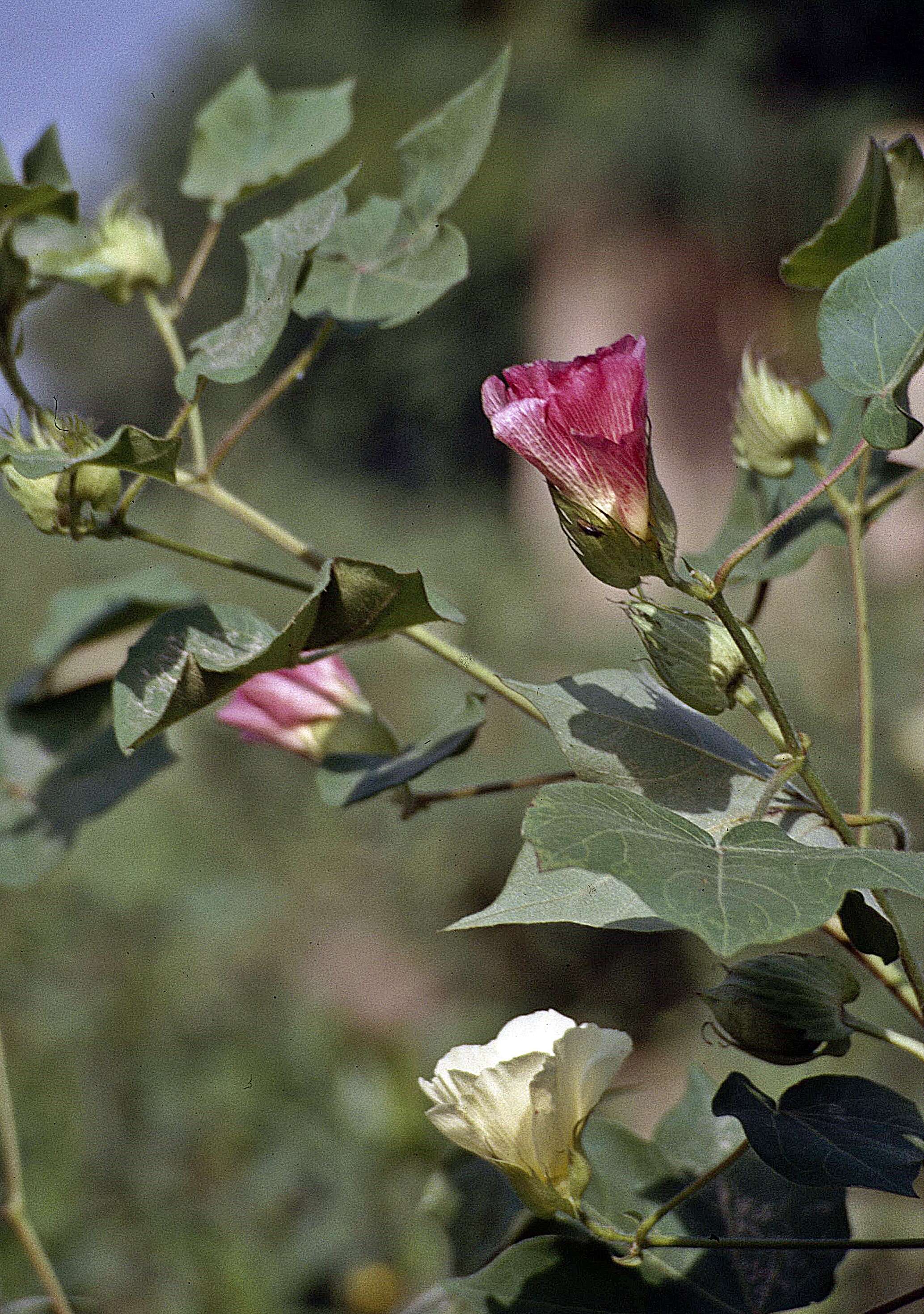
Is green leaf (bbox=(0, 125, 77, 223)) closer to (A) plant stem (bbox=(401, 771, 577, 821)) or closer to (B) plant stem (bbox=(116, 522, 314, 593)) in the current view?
(B) plant stem (bbox=(116, 522, 314, 593))

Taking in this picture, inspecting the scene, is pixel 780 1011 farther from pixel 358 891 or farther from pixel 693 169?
pixel 693 169

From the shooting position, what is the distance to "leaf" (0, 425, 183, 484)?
0.27m

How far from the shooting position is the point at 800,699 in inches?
73.7

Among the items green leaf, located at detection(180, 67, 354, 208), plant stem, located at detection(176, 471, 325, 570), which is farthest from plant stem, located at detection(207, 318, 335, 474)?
green leaf, located at detection(180, 67, 354, 208)

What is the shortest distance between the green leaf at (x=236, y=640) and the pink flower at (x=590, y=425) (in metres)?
0.05

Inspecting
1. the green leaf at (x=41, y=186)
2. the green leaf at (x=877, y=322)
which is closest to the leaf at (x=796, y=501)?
the green leaf at (x=877, y=322)

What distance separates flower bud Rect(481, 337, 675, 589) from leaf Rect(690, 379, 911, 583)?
0.48ft

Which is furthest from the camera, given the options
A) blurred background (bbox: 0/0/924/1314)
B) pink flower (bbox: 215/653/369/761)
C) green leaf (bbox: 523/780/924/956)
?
blurred background (bbox: 0/0/924/1314)

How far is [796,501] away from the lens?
42 cm

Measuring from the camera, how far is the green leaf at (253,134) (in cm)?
48

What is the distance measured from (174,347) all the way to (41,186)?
0.06m

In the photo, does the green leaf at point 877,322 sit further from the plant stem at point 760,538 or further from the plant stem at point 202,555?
the plant stem at point 202,555

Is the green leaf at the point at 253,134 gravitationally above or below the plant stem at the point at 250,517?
above

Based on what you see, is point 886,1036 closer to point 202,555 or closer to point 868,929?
point 868,929
